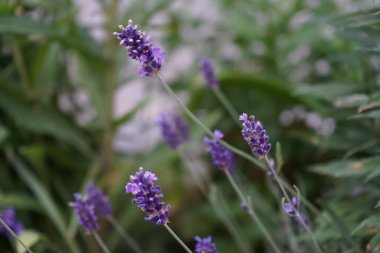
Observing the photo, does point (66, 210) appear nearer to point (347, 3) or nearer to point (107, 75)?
point (107, 75)

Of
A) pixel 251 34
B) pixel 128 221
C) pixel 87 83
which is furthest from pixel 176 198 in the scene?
pixel 251 34

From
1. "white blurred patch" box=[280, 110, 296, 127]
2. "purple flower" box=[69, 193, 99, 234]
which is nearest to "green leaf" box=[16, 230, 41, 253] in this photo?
"purple flower" box=[69, 193, 99, 234]

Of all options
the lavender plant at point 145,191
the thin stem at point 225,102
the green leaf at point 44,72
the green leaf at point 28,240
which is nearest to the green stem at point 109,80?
the green leaf at point 44,72

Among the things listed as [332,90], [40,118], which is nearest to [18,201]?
[40,118]

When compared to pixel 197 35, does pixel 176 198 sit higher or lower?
lower

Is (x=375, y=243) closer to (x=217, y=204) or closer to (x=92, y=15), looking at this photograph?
(x=217, y=204)

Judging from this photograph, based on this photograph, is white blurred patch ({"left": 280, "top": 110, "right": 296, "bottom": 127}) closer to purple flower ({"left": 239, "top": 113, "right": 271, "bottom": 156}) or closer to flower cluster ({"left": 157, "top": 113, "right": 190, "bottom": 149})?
flower cluster ({"left": 157, "top": 113, "right": 190, "bottom": 149})
